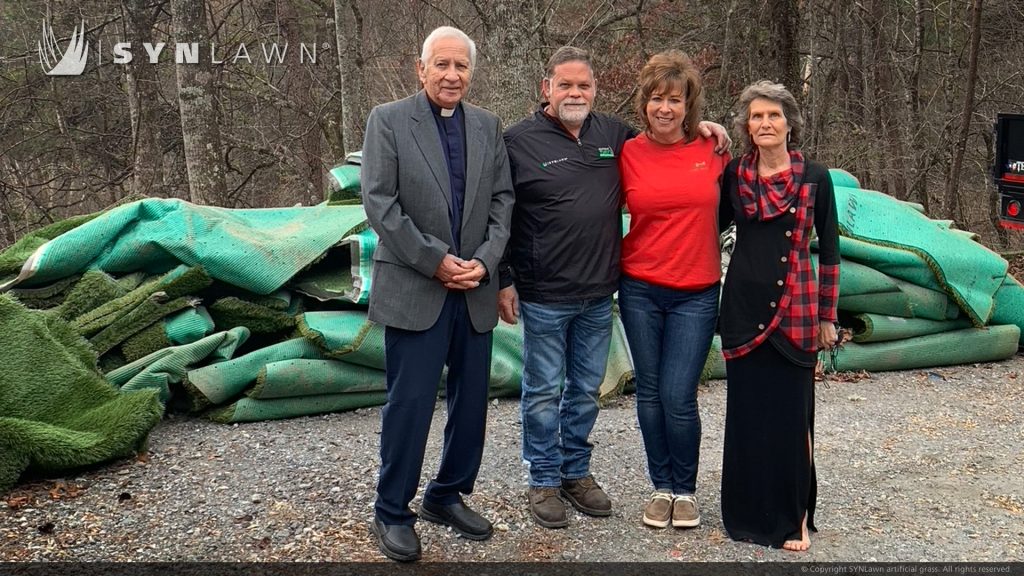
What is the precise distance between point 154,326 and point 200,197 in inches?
133

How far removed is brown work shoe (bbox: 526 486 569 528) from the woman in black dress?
663 mm

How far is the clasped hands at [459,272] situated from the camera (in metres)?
3.19

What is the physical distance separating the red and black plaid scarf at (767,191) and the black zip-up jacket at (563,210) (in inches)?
18.8

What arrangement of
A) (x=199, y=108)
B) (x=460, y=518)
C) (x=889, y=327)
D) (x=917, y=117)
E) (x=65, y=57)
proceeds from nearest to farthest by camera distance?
(x=460, y=518) < (x=889, y=327) < (x=199, y=108) < (x=65, y=57) < (x=917, y=117)

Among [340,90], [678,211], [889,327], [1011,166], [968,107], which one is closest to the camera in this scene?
[678,211]

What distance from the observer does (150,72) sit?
417 inches

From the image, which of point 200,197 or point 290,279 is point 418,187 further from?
point 200,197

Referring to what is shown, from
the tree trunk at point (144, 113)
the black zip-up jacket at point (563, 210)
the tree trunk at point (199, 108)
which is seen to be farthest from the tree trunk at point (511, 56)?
the tree trunk at point (144, 113)

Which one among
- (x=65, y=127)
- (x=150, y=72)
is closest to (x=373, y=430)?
(x=150, y=72)

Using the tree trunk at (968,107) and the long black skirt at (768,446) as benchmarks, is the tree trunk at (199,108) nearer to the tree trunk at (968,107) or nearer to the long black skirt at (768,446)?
the long black skirt at (768,446)

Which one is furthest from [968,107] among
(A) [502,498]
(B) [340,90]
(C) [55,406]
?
(C) [55,406]

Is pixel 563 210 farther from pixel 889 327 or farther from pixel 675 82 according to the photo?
pixel 889 327

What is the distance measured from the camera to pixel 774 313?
10.8ft

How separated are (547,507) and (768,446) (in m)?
0.89
